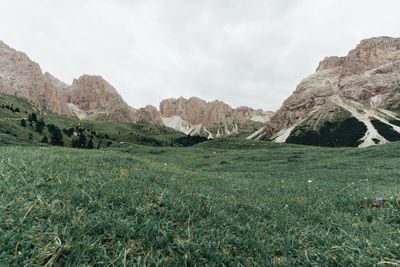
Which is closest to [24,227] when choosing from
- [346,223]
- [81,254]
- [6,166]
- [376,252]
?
[81,254]

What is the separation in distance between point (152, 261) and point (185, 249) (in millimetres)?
580

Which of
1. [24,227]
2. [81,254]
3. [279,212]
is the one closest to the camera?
[81,254]

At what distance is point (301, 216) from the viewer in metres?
4.89

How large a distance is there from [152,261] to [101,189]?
262 centimetres

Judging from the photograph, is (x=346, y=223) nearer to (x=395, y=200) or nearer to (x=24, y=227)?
(x=395, y=200)

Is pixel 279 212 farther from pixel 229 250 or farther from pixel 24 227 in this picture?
pixel 24 227

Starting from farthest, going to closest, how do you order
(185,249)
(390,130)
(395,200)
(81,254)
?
(390,130), (395,200), (185,249), (81,254)

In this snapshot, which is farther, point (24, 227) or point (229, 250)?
point (229, 250)

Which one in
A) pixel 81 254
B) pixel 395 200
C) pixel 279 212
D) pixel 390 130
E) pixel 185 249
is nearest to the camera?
pixel 81 254

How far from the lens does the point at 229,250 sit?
3.15 metres

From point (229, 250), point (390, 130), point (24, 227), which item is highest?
point (390, 130)

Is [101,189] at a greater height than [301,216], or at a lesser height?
greater

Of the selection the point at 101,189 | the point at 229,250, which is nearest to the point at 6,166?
the point at 101,189

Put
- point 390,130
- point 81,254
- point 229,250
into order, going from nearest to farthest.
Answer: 1. point 81,254
2. point 229,250
3. point 390,130
